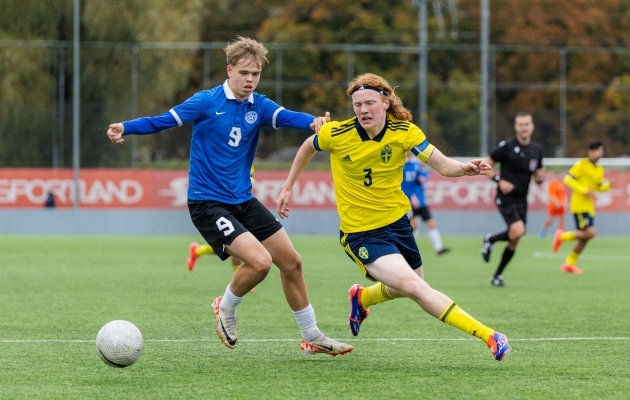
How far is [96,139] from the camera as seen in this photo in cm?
2884

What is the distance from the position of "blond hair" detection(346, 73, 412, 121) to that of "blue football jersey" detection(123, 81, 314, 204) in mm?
582

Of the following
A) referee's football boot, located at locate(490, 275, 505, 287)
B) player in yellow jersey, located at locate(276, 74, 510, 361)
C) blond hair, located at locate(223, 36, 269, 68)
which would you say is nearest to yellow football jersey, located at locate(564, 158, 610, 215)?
referee's football boot, located at locate(490, 275, 505, 287)

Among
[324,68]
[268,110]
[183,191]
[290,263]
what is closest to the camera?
[290,263]

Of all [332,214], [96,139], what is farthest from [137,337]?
[96,139]

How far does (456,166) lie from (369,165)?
565 mm

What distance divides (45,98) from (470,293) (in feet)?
67.8

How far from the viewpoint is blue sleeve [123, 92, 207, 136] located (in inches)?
286

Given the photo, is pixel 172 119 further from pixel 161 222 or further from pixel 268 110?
pixel 161 222

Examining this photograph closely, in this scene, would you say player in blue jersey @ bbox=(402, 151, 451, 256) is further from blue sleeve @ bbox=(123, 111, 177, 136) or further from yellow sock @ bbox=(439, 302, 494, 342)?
yellow sock @ bbox=(439, 302, 494, 342)

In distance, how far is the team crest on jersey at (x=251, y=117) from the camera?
7.58 meters

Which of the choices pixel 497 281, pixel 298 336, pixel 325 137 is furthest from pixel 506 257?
pixel 325 137

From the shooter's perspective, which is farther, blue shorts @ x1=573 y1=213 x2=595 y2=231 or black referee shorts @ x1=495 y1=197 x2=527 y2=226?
blue shorts @ x1=573 y1=213 x2=595 y2=231

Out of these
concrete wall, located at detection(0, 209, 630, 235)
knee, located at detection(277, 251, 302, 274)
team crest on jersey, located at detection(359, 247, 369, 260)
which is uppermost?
team crest on jersey, located at detection(359, 247, 369, 260)

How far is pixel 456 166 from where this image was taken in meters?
7.07
